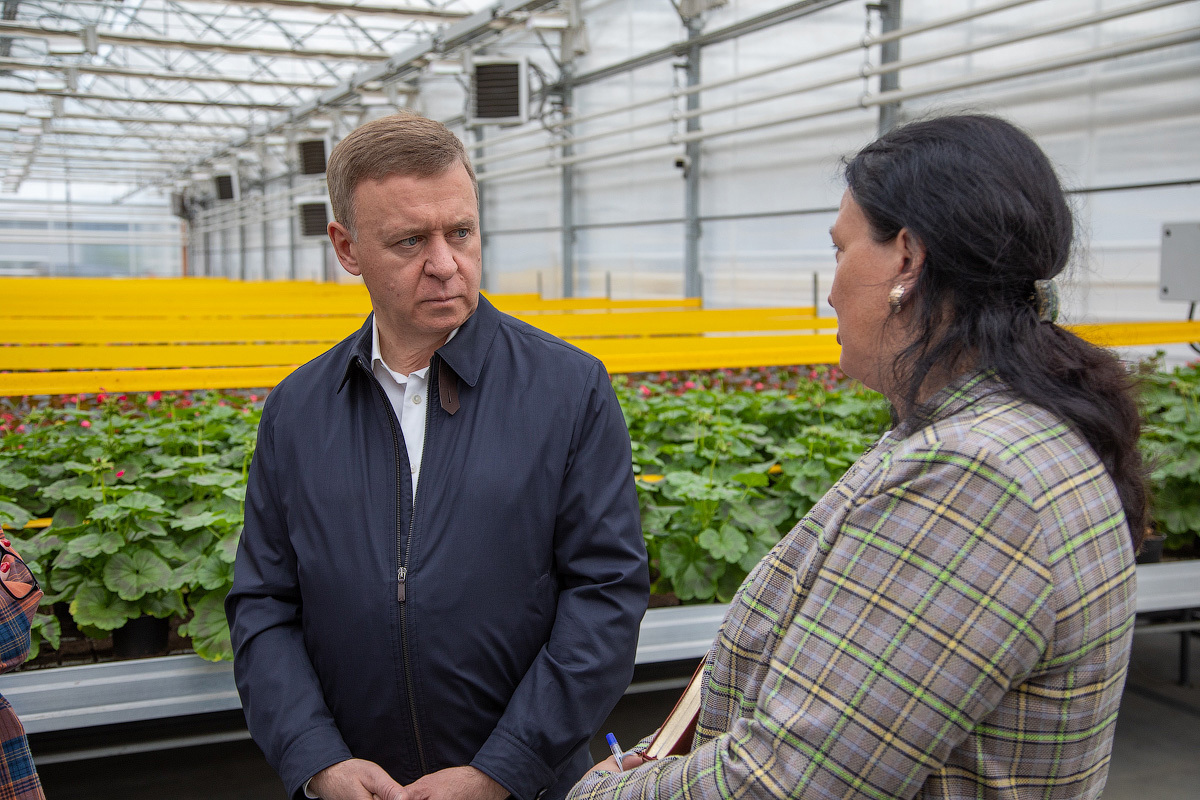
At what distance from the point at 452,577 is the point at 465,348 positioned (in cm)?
29

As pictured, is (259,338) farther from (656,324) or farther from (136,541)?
(136,541)

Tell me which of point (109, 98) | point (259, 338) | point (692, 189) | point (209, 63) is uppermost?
point (209, 63)

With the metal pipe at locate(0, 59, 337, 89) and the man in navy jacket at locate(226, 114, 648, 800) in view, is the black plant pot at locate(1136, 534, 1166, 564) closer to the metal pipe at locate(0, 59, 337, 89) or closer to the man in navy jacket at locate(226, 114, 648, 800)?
the man in navy jacket at locate(226, 114, 648, 800)

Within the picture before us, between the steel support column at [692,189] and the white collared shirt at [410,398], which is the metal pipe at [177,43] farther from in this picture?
the white collared shirt at [410,398]

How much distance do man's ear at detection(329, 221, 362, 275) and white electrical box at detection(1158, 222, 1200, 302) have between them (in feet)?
13.2

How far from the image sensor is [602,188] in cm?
1145

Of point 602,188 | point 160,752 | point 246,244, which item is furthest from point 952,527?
point 246,244

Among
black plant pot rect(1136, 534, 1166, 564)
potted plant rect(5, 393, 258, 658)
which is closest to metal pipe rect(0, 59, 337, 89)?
potted plant rect(5, 393, 258, 658)

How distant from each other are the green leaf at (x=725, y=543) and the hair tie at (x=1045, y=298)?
1.55 meters

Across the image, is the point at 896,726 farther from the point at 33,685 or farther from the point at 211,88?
the point at 211,88

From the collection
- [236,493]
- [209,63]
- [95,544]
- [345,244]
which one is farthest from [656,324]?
[209,63]

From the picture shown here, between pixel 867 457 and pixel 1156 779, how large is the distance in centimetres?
235

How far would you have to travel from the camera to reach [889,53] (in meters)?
7.25

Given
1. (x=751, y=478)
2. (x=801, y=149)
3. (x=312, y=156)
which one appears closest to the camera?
(x=751, y=478)
